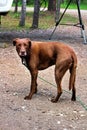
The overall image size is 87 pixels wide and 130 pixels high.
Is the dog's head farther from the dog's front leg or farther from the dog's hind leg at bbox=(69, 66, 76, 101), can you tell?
the dog's hind leg at bbox=(69, 66, 76, 101)

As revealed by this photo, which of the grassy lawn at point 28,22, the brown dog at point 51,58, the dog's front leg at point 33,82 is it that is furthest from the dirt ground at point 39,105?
the grassy lawn at point 28,22

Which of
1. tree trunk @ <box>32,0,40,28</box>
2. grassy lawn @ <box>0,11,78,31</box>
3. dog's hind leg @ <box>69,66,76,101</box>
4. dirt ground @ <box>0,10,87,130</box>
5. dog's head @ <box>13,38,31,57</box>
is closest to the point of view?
dirt ground @ <box>0,10,87,130</box>

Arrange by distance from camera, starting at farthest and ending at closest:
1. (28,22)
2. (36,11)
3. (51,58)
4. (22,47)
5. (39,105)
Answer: (28,22) → (36,11) → (51,58) → (39,105) → (22,47)

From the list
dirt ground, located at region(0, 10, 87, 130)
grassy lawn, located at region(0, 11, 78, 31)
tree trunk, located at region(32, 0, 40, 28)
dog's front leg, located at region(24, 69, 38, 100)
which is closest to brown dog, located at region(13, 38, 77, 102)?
dog's front leg, located at region(24, 69, 38, 100)

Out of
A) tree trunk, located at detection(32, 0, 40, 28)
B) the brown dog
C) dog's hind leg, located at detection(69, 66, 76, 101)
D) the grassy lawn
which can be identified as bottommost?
the grassy lawn

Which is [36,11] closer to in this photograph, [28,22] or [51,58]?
[28,22]

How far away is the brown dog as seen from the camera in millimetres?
6875

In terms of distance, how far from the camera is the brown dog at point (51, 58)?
688 centimetres

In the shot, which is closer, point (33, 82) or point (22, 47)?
point (22, 47)

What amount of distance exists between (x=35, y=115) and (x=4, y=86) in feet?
6.01

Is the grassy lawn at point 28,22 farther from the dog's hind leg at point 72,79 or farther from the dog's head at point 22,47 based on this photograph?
the dog's head at point 22,47

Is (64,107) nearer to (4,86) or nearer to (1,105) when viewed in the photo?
(1,105)

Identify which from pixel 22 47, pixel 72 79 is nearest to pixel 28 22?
pixel 72 79

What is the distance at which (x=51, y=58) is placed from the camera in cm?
710
